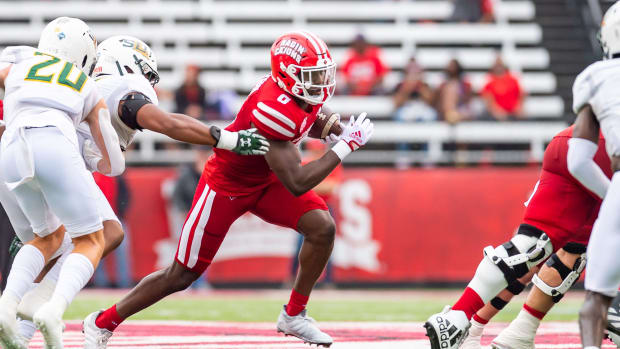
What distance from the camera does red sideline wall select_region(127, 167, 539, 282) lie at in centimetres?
1306

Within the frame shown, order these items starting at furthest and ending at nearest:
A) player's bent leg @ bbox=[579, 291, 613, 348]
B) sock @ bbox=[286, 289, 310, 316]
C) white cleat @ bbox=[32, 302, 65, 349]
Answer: sock @ bbox=[286, 289, 310, 316] < white cleat @ bbox=[32, 302, 65, 349] < player's bent leg @ bbox=[579, 291, 613, 348]

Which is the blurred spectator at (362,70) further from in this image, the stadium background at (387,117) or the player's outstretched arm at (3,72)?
the player's outstretched arm at (3,72)

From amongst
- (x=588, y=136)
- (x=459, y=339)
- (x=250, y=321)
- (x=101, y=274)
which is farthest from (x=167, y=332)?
(x=101, y=274)

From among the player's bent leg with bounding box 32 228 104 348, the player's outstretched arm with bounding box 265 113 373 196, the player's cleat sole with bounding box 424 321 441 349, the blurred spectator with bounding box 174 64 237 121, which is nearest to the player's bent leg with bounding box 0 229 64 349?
the player's bent leg with bounding box 32 228 104 348

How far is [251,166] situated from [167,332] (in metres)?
1.68

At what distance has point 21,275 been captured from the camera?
17.5 ft

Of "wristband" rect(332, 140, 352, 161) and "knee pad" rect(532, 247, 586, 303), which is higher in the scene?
"wristband" rect(332, 140, 352, 161)

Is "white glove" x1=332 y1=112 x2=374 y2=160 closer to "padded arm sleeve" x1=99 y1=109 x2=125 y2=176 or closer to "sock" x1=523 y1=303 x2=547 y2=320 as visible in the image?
"padded arm sleeve" x1=99 y1=109 x2=125 y2=176

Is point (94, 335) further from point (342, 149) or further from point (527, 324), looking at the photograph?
point (527, 324)

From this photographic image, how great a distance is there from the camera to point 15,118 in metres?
5.36

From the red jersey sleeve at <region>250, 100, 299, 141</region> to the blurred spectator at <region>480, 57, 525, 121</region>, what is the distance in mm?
9567

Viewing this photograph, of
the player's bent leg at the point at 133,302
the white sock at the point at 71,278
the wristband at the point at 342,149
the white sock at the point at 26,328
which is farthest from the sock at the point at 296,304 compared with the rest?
the white sock at the point at 26,328

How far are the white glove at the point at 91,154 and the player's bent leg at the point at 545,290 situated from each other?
2.54 meters

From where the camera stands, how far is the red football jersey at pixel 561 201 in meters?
5.45
